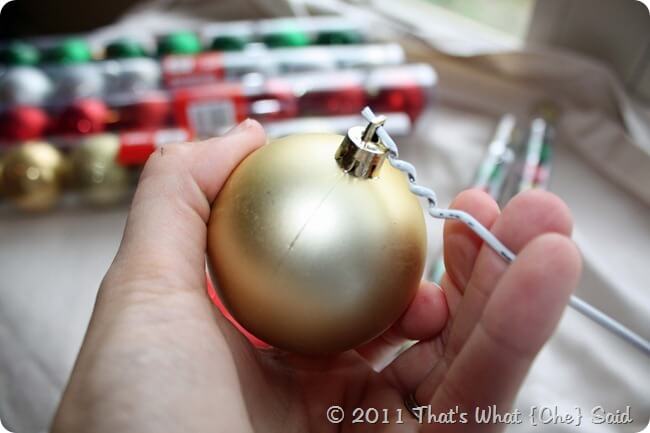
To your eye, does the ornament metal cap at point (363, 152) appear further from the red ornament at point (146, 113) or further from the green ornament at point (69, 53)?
the green ornament at point (69, 53)

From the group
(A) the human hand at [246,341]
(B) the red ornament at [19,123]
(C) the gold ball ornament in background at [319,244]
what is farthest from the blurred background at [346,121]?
(C) the gold ball ornament in background at [319,244]

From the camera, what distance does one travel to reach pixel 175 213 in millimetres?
461

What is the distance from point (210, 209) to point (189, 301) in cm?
8

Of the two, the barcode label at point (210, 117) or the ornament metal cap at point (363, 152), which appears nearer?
the ornament metal cap at point (363, 152)

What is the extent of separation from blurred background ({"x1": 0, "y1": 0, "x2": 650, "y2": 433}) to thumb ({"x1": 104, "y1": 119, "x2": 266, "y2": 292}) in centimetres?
30

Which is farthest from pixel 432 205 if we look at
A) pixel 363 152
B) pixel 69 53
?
pixel 69 53

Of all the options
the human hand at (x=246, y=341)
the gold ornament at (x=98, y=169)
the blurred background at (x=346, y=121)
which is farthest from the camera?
the gold ornament at (x=98, y=169)

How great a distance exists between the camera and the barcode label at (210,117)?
2.81 ft

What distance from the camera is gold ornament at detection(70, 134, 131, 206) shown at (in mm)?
802

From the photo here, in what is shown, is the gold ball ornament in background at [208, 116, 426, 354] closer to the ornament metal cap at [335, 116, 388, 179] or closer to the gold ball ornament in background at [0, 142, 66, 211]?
the ornament metal cap at [335, 116, 388, 179]

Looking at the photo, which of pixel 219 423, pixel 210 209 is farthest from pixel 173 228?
pixel 219 423

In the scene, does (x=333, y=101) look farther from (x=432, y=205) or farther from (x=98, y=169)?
(x=432, y=205)

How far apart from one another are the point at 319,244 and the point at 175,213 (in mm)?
128

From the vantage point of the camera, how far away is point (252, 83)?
2.94 ft
